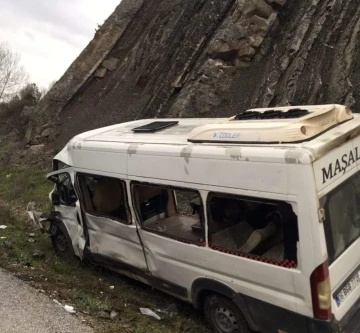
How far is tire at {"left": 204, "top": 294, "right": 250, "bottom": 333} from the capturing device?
178 inches

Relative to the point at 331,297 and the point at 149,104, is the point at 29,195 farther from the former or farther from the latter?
the point at 331,297

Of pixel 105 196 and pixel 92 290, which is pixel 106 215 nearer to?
pixel 105 196

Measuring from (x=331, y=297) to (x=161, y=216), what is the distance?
9.43 feet

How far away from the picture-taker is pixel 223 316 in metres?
4.70

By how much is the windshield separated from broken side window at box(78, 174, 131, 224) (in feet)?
8.73

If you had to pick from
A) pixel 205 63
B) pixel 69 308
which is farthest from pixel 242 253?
pixel 205 63

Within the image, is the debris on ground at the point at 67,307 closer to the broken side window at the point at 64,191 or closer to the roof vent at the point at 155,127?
the broken side window at the point at 64,191

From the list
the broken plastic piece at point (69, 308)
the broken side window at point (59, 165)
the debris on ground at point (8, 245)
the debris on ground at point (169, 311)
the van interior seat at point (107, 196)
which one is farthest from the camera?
the debris on ground at point (8, 245)

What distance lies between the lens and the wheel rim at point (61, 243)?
7.40m

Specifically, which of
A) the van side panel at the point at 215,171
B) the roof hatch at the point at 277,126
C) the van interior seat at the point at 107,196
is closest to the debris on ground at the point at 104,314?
the van interior seat at the point at 107,196

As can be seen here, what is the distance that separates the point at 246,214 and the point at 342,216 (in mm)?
1106

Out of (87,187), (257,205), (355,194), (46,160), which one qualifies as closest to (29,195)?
(46,160)

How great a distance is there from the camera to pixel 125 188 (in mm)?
5383

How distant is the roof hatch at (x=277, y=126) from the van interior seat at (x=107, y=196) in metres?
1.59
